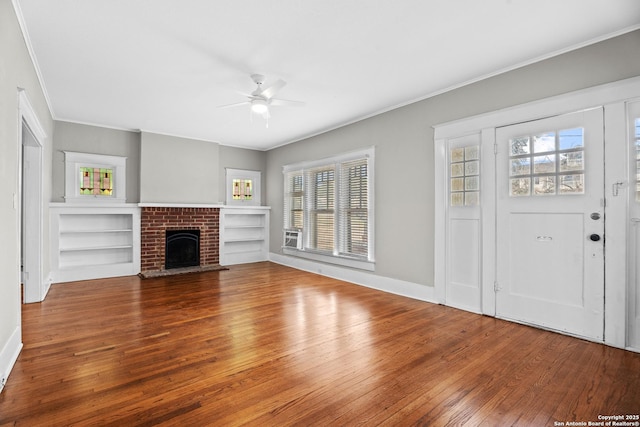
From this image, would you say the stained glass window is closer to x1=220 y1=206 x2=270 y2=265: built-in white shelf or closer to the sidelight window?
x1=220 y1=206 x2=270 y2=265: built-in white shelf

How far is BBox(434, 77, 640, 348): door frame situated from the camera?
272 centimetres

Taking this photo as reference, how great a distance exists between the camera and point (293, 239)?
6.90m

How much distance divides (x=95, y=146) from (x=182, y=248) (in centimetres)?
242

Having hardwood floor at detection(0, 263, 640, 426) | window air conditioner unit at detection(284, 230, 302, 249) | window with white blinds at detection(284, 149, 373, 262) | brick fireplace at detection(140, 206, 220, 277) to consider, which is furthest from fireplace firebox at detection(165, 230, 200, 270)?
hardwood floor at detection(0, 263, 640, 426)

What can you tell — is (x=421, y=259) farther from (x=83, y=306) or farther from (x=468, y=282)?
(x=83, y=306)

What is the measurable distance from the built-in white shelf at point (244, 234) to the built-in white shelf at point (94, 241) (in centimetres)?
173

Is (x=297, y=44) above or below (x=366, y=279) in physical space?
above

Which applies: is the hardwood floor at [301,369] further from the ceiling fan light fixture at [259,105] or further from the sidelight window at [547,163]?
the ceiling fan light fixture at [259,105]

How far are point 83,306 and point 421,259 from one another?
438 cm

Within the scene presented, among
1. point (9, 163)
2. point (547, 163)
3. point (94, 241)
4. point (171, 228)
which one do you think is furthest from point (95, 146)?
point (547, 163)

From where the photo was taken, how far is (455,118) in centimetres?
393

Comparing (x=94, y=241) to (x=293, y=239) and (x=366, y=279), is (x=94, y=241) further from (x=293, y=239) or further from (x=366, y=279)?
(x=366, y=279)

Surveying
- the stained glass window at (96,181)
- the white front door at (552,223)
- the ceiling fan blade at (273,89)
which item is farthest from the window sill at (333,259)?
the stained glass window at (96,181)

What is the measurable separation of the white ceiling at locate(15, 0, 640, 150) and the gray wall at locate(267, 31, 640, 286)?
0.14 meters
